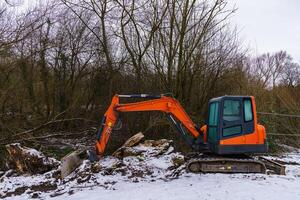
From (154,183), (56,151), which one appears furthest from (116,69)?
(154,183)

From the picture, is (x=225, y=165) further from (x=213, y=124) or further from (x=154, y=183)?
(x=154, y=183)

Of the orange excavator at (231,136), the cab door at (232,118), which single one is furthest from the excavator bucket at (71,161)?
the cab door at (232,118)

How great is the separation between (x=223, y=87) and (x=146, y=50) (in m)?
3.66

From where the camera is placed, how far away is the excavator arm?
994 cm

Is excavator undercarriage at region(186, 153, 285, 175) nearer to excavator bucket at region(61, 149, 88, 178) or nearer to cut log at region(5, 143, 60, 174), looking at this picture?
excavator bucket at region(61, 149, 88, 178)

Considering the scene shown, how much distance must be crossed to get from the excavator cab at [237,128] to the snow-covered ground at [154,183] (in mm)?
686

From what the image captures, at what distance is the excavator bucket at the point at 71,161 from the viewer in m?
9.95

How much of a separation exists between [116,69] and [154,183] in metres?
9.04

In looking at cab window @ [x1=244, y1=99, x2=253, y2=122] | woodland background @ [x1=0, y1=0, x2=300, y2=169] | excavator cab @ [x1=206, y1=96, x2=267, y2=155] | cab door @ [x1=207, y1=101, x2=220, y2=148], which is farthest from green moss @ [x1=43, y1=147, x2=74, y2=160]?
cab window @ [x1=244, y1=99, x2=253, y2=122]

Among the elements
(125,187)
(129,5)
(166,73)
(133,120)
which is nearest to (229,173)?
(125,187)

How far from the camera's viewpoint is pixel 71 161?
1031 cm

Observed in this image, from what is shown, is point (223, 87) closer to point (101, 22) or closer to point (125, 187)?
point (101, 22)

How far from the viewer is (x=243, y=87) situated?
55.3 ft

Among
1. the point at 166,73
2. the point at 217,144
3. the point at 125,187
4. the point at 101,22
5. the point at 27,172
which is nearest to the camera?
the point at 125,187
